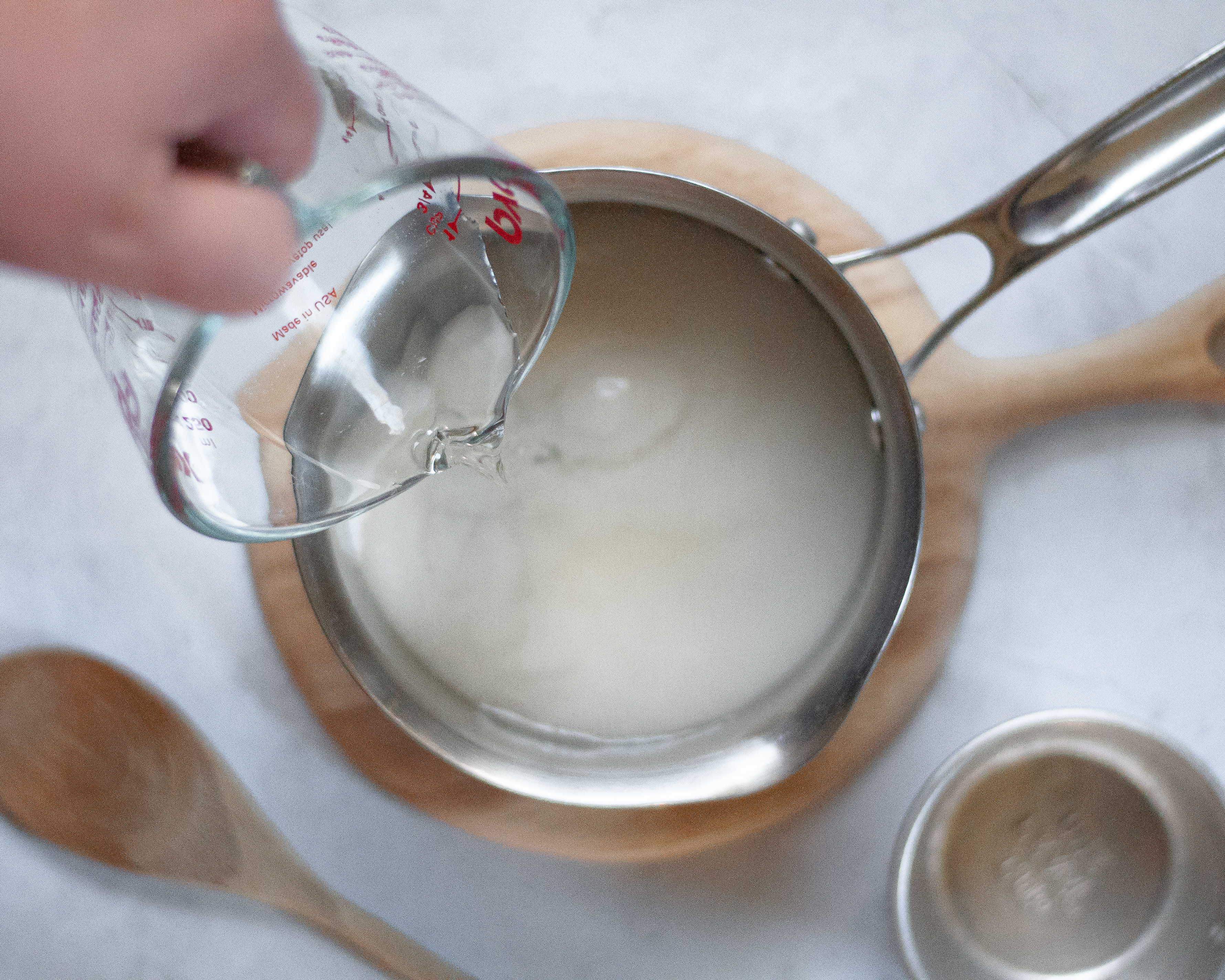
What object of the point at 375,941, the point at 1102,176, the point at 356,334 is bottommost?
the point at 375,941

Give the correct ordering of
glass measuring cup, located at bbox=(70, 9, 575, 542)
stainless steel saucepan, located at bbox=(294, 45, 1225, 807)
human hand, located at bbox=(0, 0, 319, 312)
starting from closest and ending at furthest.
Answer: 1. human hand, located at bbox=(0, 0, 319, 312)
2. glass measuring cup, located at bbox=(70, 9, 575, 542)
3. stainless steel saucepan, located at bbox=(294, 45, 1225, 807)

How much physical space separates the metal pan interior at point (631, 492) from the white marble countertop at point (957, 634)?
76 millimetres

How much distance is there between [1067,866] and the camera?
1.85 feet

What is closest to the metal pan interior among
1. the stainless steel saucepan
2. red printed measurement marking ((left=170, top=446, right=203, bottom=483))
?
the stainless steel saucepan

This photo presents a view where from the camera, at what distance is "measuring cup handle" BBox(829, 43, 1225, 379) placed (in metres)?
0.45

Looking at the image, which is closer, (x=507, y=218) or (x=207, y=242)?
(x=207, y=242)

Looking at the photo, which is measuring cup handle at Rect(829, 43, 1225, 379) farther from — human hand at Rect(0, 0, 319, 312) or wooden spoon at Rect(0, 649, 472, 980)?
wooden spoon at Rect(0, 649, 472, 980)

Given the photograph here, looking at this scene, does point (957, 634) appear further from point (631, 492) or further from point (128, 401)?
point (128, 401)

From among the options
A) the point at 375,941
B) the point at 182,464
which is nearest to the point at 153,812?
the point at 375,941

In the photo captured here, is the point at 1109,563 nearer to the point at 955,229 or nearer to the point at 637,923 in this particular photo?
the point at 955,229

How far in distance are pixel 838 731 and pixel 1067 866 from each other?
0.15 meters

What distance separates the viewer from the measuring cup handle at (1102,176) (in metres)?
0.45

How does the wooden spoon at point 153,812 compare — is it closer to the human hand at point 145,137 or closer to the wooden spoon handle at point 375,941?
the wooden spoon handle at point 375,941

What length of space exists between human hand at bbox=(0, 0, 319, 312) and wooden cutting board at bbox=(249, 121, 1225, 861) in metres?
0.28
